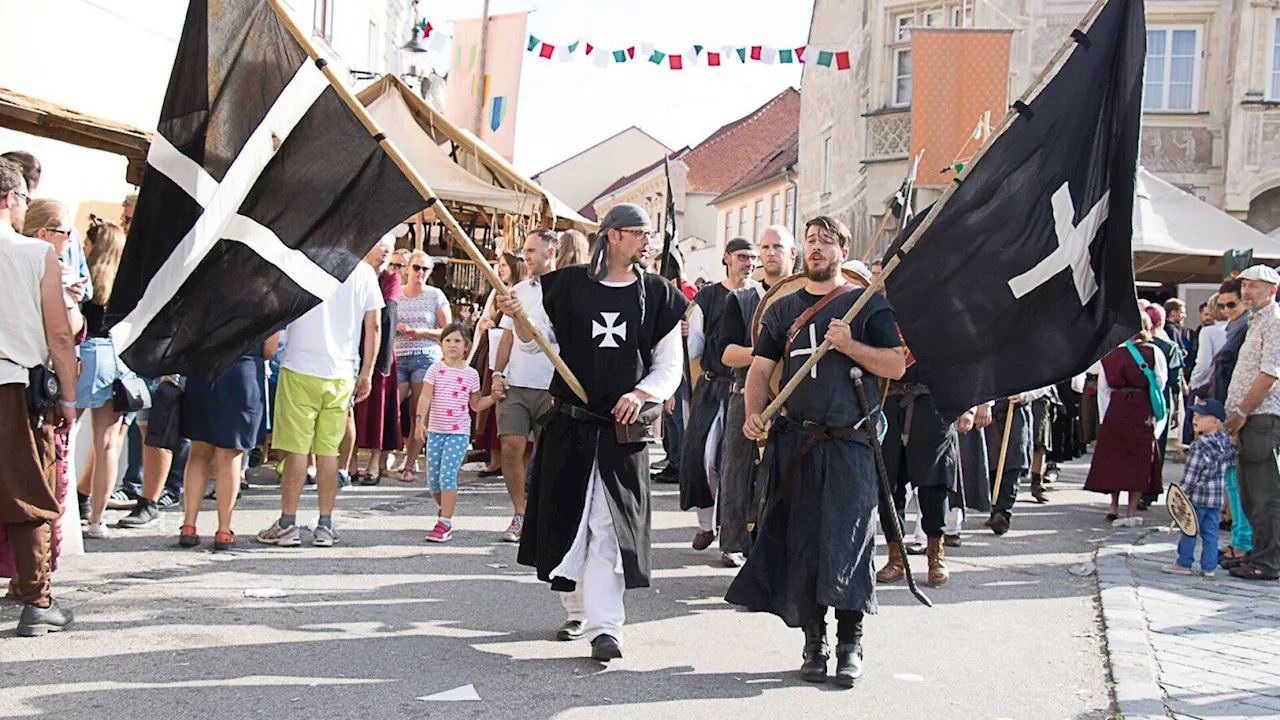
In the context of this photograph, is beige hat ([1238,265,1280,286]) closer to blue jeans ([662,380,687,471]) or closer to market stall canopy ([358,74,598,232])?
blue jeans ([662,380,687,471])

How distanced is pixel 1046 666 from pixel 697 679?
67.7 inches

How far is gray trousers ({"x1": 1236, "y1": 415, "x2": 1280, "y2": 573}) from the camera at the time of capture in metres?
8.76

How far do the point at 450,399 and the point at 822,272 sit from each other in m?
4.01

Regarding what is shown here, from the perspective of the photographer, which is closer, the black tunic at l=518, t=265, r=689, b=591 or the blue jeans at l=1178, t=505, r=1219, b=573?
the black tunic at l=518, t=265, r=689, b=591

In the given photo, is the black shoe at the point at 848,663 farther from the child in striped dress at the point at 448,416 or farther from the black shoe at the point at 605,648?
the child in striped dress at the point at 448,416

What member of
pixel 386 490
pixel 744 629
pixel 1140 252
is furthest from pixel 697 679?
pixel 1140 252

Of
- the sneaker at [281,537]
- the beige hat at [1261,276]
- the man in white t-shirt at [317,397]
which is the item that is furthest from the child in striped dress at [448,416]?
the beige hat at [1261,276]

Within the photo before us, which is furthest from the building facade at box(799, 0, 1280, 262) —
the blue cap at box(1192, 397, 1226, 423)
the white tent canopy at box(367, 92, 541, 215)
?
the blue cap at box(1192, 397, 1226, 423)

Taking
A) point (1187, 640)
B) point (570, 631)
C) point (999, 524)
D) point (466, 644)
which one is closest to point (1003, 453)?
point (999, 524)

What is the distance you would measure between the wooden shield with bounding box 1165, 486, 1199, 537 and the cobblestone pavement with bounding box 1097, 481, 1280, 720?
1.03 ft

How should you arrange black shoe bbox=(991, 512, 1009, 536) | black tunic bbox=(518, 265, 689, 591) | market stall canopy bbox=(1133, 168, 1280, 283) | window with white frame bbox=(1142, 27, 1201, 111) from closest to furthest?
1. black tunic bbox=(518, 265, 689, 591)
2. black shoe bbox=(991, 512, 1009, 536)
3. market stall canopy bbox=(1133, 168, 1280, 283)
4. window with white frame bbox=(1142, 27, 1201, 111)

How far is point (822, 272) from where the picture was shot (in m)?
6.09

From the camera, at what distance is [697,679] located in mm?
5730

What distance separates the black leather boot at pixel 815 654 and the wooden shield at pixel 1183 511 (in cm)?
405
